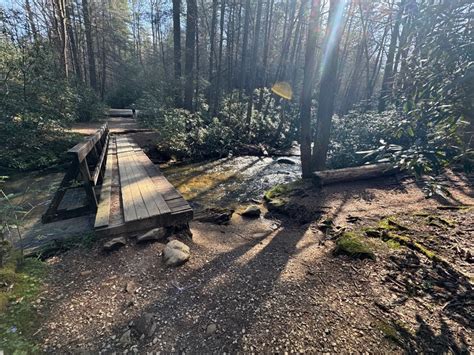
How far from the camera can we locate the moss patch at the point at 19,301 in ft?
6.39

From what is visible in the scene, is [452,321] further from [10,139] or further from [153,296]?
[10,139]

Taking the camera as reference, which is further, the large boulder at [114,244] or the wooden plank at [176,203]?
the wooden plank at [176,203]

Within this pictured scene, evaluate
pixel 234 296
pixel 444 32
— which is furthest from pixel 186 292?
pixel 444 32

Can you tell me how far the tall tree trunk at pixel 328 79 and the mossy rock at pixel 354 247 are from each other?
3587mm

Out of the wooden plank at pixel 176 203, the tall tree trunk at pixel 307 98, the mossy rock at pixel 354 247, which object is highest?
the tall tree trunk at pixel 307 98

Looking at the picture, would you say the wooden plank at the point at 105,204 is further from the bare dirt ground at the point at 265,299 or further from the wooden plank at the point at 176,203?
the wooden plank at the point at 176,203

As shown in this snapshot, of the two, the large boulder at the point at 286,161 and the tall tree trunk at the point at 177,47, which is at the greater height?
the tall tree trunk at the point at 177,47

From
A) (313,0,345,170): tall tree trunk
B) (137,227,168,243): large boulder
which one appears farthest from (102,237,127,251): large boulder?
(313,0,345,170): tall tree trunk

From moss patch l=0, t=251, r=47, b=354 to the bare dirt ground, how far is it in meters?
0.10

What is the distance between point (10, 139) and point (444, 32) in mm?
9170

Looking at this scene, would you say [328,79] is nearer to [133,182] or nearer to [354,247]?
[354,247]

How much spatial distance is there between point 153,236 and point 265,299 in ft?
5.98

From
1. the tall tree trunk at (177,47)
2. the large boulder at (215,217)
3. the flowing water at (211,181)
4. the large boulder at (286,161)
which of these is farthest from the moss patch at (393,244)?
the tall tree trunk at (177,47)

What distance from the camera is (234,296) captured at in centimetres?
263
